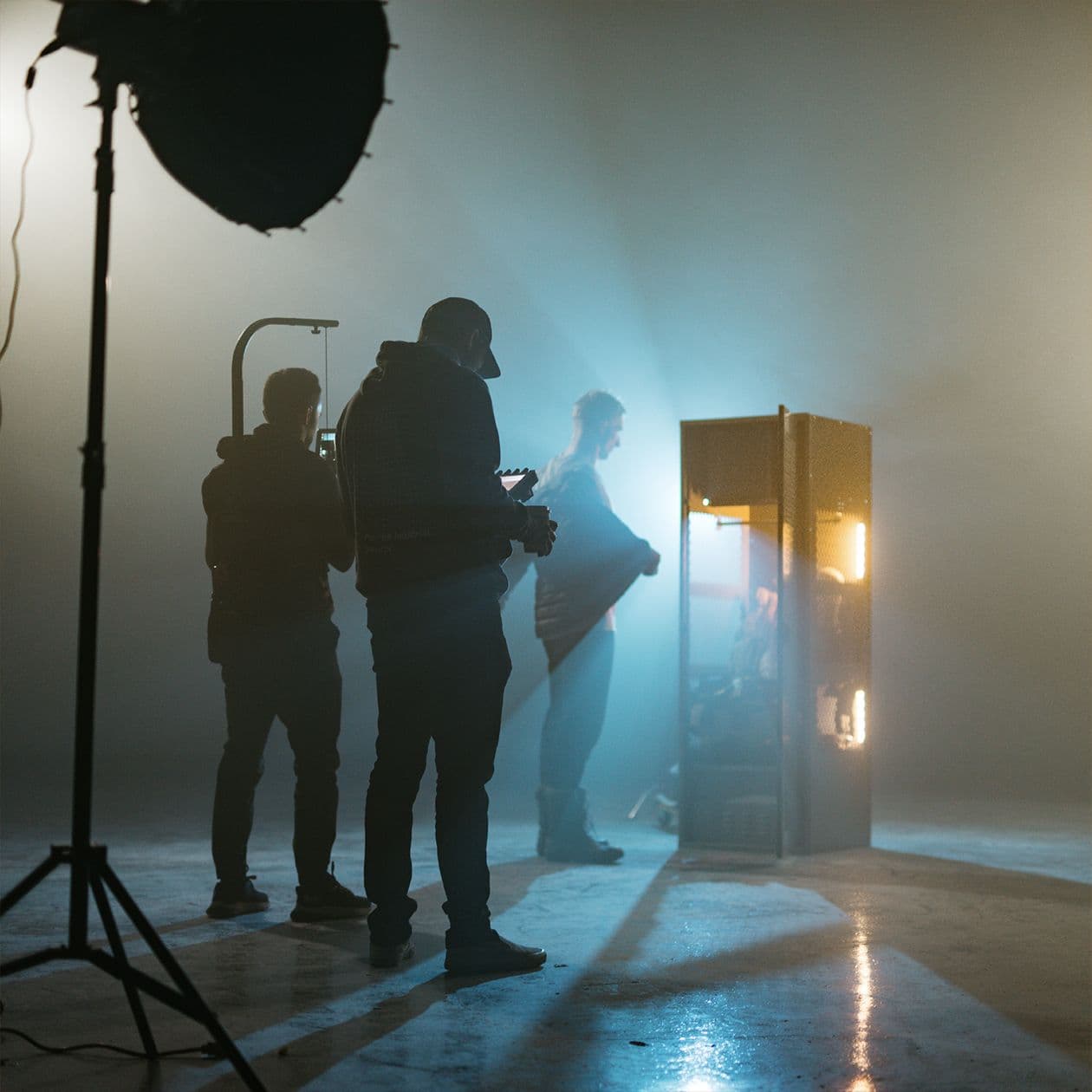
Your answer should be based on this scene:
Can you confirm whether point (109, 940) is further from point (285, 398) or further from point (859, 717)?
→ point (859, 717)

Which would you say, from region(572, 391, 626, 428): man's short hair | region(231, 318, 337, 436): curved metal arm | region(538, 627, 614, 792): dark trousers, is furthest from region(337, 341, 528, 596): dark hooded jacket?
region(572, 391, 626, 428): man's short hair

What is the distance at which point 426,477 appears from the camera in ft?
8.27

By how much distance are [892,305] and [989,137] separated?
88 centimetres

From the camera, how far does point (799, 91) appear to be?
586cm

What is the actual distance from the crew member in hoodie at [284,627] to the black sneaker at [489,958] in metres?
0.70

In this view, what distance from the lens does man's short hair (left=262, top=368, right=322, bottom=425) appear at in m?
3.20

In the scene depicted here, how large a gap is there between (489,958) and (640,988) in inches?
12.4

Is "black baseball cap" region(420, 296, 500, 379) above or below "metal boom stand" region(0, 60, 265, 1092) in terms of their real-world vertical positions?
above

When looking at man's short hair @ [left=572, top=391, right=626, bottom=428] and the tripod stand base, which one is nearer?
the tripod stand base

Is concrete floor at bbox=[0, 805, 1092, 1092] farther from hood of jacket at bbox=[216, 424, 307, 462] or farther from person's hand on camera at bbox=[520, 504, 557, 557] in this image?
hood of jacket at bbox=[216, 424, 307, 462]

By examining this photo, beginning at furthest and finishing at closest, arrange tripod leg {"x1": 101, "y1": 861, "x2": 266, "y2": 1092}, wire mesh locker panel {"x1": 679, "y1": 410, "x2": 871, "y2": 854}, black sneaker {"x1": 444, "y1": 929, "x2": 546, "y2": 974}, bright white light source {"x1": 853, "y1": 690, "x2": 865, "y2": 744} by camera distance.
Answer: bright white light source {"x1": 853, "y1": 690, "x2": 865, "y2": 744}, wire mesh locker panel {"x1": 679, "y1": 410, "x2": 871, "y2": 854}, black sneaker {"x1": 444, "y1": 929, "x2": 546, "y2": 974}, tripod leg {"x1": 101, "y1": 861, "x2": 266, "y2": 1092}

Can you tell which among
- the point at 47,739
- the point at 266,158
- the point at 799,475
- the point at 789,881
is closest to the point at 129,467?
the point at 47,739

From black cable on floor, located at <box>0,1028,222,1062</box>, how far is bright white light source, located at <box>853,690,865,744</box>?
310cm

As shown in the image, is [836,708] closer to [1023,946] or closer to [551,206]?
[1023,946]
